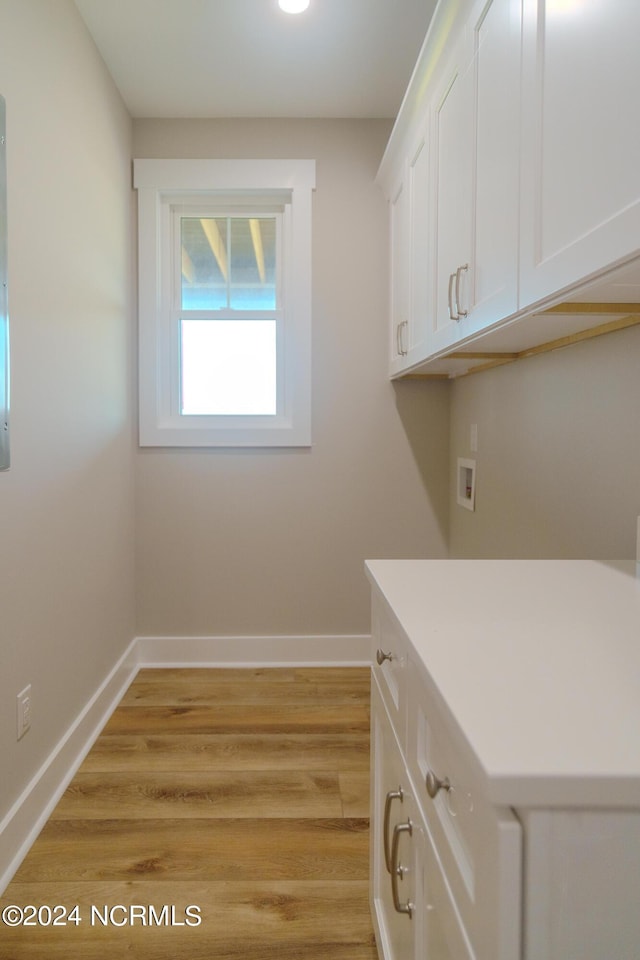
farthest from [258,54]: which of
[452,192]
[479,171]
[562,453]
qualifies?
[562,453]

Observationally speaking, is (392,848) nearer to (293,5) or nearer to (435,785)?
(435,785)

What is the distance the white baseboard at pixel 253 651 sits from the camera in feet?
9.61

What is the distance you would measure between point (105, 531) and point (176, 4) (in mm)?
1975

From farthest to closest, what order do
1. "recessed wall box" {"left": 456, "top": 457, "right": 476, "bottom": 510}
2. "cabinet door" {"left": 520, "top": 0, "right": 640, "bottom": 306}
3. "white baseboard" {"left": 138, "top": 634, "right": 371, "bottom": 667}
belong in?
1. "white baseboard" {"left": 138, "top": 634, "right": 371, "bottom": 667}
2. "recessed wall box" {"left": 456, "top": 457, "right": 476, "bottom": 510}
3. "cabinet door" {"left": 520, "top": 0, "right": 640, "bottom": 306}

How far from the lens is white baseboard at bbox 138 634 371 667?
2930mm

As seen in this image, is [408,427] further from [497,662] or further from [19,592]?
[497,662]

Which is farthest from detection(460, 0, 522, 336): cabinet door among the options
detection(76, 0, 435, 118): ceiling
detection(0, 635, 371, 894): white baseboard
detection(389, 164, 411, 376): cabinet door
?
detection(0, 635, 371, 894): white baseboard

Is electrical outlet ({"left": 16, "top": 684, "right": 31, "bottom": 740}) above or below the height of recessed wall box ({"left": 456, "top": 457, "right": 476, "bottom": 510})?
below

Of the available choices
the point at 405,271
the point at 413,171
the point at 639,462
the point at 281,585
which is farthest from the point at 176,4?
the point at 281,585

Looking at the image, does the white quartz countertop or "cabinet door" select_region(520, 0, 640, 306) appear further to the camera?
"cabinet door" select_region(520, 0, 640, 306)

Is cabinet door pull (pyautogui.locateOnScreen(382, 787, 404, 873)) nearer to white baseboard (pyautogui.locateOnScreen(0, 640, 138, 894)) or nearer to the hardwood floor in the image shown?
the hardwood floor

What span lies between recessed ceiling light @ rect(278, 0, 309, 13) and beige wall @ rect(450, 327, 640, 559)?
4.82 ft

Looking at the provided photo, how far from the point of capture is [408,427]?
2.91 m

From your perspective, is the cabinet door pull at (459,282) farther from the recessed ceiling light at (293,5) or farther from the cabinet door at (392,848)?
the recessed ceiling light at (293,5)
